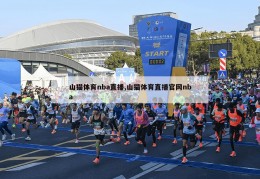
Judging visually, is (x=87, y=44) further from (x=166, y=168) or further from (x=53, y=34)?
(x=166, y=168)

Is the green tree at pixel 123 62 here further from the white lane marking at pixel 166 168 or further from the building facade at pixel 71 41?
the white lane marking at pixel 166 168

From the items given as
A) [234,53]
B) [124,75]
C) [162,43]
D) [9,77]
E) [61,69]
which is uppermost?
[234,53]

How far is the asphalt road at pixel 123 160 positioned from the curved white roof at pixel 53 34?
87.4m

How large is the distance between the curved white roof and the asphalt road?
8737 centimetres

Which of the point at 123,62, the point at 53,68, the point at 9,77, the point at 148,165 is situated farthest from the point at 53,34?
the point at 148,165

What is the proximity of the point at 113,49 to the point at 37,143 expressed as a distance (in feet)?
335

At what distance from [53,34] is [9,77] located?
3077 inches

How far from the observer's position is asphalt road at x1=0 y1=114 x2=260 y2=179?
33.3ft

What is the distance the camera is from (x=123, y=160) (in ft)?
38.8

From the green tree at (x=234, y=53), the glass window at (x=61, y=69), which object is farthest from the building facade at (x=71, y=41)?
the glass window at (x=61, y=69)

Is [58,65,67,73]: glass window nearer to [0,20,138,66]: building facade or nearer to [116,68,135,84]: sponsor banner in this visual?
[116,68,135,84]: sponsor banner

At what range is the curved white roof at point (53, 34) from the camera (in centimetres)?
10062

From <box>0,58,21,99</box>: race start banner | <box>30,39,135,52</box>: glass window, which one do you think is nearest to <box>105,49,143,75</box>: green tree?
<box>30,39,135,52</box>: glass window

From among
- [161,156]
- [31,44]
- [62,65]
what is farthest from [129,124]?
[31,44]
